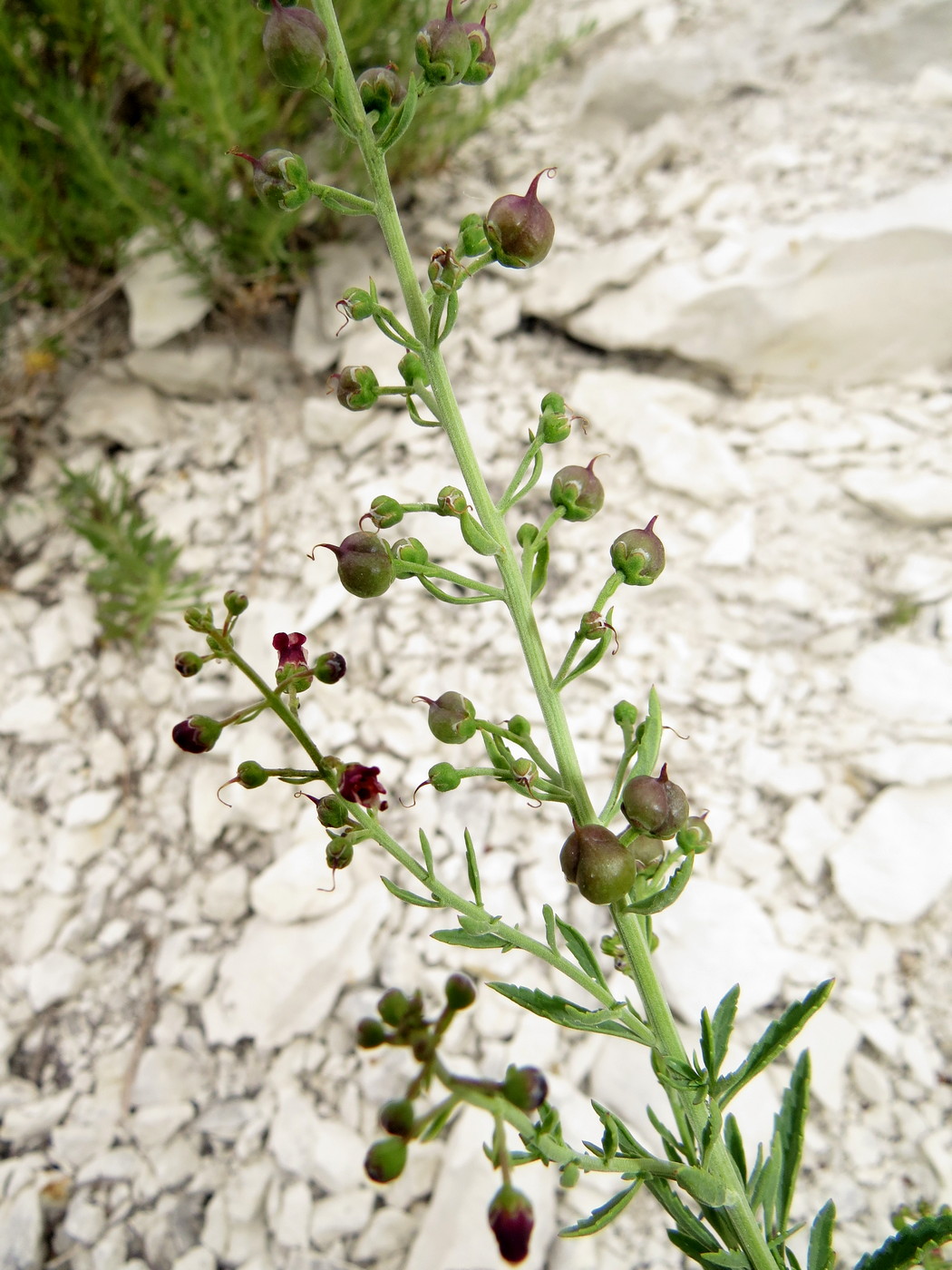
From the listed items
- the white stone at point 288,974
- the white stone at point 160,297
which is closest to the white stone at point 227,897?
the white stone at point 288,974

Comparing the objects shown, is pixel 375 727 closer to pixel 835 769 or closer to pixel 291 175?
pixel 835 769

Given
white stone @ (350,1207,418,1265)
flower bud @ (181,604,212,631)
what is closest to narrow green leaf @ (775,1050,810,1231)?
white stone @ (350,1207,418,1265)

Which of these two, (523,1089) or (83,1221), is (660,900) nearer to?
(523,1089)

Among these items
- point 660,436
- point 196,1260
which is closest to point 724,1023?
point 196,1260

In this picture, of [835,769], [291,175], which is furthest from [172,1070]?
[291,175]

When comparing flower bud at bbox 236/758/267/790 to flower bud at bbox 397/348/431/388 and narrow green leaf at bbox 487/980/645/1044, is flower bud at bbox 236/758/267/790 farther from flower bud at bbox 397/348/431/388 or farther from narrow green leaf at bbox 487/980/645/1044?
flower bud at bbox 397/348/431/388

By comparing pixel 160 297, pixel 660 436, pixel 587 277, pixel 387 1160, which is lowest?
pixel 387 1160

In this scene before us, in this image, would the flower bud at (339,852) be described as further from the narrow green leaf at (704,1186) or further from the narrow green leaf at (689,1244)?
the narrow green leaf at (689,1244)
